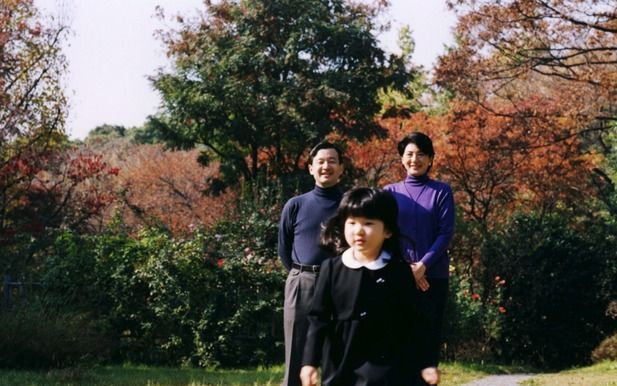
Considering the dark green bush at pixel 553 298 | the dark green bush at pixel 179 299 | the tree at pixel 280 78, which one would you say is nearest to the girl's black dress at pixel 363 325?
the dark green bush at pixel 179 299

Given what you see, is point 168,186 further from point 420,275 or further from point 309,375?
point 309,375

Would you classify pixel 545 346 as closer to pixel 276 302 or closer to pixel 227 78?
pixel 276 302

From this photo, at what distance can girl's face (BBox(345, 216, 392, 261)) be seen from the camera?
5.11 metres

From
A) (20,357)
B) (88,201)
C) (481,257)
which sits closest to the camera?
(20,357)

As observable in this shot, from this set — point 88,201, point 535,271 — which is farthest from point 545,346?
point 88,201

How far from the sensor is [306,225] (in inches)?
293

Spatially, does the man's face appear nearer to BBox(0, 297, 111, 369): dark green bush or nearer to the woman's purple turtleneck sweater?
the woman's purple turtleneck sweater

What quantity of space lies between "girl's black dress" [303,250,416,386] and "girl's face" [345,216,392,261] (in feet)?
0.22

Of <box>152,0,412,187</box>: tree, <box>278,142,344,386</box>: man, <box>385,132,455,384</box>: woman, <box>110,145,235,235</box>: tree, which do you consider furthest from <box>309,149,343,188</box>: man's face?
<box>110,145,235,235</box>: tree

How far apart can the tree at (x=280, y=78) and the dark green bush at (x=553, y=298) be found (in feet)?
22.8

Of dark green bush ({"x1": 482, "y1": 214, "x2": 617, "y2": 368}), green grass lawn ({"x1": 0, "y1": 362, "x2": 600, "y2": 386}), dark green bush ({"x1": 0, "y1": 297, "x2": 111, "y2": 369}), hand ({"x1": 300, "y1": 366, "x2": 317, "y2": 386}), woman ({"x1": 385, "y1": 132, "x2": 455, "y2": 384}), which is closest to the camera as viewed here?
hand ({"x1": 300, "y1": 366, "x2": 317, "y2": 386})

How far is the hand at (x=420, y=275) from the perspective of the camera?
6.77 meters

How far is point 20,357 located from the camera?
13484mm

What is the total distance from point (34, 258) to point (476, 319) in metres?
9.03
